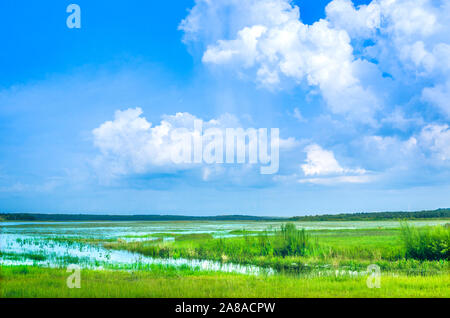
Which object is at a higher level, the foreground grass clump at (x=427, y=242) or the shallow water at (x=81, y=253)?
the foreground grass clump at (x=427, y=242)

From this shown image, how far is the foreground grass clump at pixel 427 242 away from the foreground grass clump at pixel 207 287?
343 inches

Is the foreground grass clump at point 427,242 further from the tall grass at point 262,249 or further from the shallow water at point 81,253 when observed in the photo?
the tall grass at point 262,249

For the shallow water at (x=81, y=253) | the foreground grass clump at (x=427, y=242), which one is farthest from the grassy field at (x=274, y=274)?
the shallow water at (x=81, y=253)

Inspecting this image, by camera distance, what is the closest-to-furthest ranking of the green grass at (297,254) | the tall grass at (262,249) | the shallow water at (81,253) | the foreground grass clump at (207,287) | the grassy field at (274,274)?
the foreground grass clump at (207,287)
the grassy field at (274,274)
the green grass at (297,254)
the shallow water at (81,253)
the tall grass at (262,249)

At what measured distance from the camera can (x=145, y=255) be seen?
3219cm

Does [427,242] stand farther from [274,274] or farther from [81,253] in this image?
[81,253]

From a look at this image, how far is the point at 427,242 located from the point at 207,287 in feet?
57.9

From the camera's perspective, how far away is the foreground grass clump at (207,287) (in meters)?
13.5

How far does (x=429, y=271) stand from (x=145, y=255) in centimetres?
2109

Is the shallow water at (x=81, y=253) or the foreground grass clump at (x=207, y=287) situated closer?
the foreground grass clump at (x=207, y=287)
